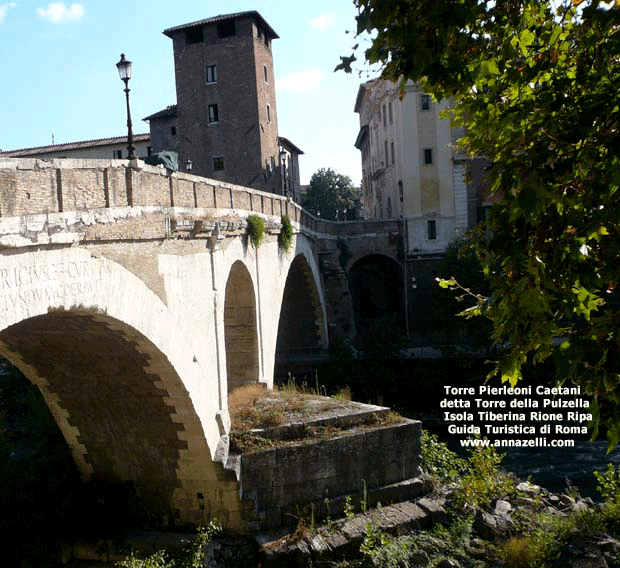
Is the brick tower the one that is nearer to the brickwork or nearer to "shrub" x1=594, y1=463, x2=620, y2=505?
the brickwork

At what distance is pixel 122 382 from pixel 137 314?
1.98 meters

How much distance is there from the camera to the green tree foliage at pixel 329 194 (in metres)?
48.4

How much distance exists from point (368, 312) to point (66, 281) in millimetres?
26810

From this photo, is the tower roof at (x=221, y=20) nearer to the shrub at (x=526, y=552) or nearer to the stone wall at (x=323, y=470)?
the stone wall at (x=323, y=470)

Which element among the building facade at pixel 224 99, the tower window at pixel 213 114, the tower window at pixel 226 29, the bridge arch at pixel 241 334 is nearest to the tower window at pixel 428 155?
the building facade at pixel 224 99

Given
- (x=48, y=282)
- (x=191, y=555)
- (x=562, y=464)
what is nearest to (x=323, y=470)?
(x=191, y=555)

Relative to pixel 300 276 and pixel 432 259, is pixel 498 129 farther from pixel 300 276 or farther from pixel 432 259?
pixel 432 259

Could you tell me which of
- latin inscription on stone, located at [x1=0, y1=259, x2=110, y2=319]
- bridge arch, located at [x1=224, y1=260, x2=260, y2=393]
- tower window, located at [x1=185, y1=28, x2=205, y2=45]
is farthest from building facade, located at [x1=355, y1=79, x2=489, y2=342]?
latin inscription on stone, located at [x1=0, y1=259, x2=110, y2=319]

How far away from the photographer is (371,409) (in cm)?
1257

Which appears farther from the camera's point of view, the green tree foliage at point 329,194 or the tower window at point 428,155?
the green tree foliage at point 329,194

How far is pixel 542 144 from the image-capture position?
4297 mm

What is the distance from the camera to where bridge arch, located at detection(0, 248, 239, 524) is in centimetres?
733

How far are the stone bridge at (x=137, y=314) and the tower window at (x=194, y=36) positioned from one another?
20.0 meters

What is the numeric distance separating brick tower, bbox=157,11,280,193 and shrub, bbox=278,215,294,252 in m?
13.7
